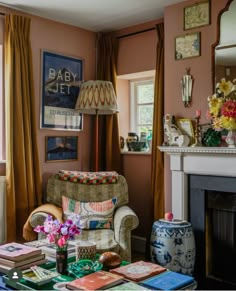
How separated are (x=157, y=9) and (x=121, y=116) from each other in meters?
1.32

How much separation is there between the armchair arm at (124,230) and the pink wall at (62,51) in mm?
1130

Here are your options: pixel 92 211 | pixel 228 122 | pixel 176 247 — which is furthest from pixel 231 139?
pixel 92 211

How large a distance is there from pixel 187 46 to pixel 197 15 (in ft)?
0.91

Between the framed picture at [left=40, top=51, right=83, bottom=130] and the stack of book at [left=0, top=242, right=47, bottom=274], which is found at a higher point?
the framed picture at [left=40, top=51, right=83, bottom=130]

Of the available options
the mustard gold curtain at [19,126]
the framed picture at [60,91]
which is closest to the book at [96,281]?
the mustard gold curtain at [19,126]

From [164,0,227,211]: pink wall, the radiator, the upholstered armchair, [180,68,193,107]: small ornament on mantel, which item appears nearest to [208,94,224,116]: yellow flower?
[164,0,227,211]: pink wall

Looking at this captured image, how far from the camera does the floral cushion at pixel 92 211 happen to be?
3.29m

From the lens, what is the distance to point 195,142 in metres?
3.23

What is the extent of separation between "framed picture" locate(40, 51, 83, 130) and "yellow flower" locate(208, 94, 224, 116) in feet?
5.41

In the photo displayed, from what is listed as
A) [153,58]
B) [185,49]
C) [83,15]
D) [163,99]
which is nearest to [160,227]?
[163,99]

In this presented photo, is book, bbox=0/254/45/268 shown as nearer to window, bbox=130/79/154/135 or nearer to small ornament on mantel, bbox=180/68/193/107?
small ornament on mantel, bbox=180/68/193/107

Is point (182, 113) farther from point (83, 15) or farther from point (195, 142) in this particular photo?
point (83, 15)

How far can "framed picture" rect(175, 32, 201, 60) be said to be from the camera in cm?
330

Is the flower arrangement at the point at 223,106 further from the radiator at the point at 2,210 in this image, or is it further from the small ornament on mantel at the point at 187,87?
the radiator at the point at 2,210
